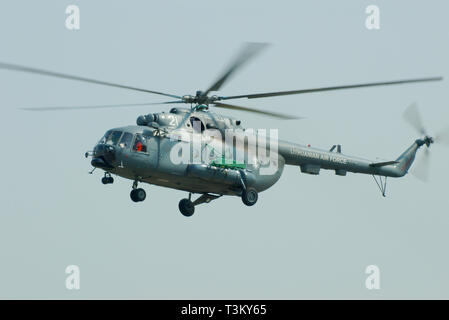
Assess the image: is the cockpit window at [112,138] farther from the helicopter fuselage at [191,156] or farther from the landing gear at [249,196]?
the landing gear at [249,196]

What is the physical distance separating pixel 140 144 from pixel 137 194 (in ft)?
6.19

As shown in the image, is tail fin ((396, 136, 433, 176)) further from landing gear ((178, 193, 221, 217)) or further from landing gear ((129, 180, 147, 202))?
landing gear ((129, 180, 147, 202))

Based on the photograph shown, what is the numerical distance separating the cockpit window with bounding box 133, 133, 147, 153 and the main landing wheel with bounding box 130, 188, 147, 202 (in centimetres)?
159

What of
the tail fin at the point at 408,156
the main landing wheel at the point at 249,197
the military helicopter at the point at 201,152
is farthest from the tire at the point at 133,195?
the tail fin at the point at 408,156

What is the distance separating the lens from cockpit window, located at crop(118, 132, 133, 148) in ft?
87.6

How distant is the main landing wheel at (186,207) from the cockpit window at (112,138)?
4.86 meters

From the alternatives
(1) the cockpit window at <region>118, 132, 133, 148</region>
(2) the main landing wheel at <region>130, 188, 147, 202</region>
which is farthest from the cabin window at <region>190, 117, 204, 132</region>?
(2) the main landing wheel at <region>130, 188, 147, 202</region>

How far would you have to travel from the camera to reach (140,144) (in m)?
27.0

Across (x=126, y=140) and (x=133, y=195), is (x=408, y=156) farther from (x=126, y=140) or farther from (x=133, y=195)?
(x=126, y=140)

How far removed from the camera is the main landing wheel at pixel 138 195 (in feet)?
90.7

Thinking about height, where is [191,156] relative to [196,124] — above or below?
below

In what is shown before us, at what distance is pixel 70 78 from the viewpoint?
78.7 ft

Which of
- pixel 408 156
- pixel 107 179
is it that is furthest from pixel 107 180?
pixel 408 156

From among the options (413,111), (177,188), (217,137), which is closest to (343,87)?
(217,137)
